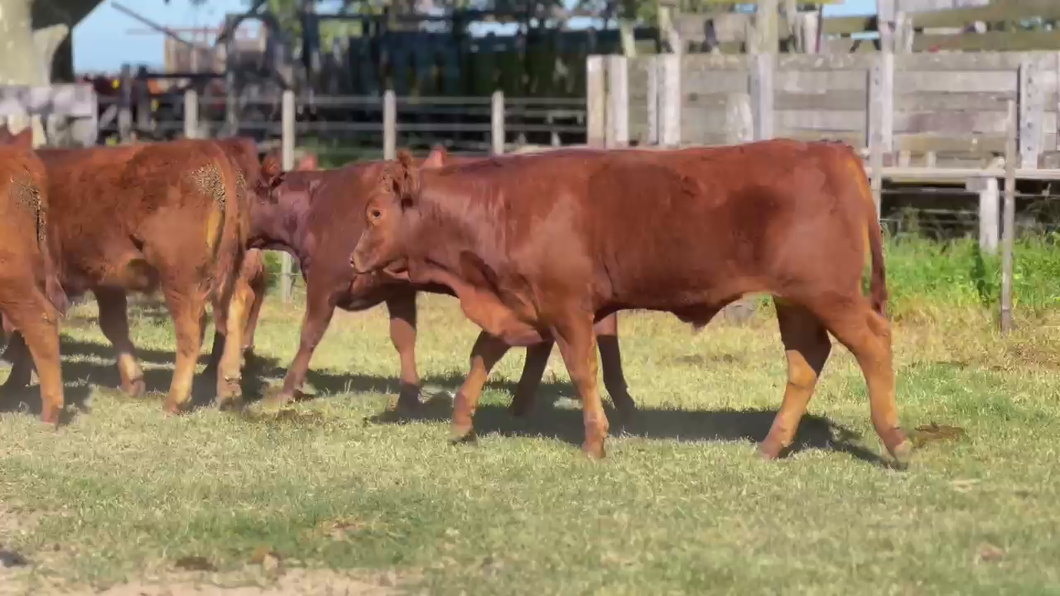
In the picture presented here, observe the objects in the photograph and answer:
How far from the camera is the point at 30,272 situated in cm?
834

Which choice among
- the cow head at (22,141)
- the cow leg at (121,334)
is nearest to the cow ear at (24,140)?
the cow head at (22,141)

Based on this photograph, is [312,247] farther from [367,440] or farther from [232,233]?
[367,440]

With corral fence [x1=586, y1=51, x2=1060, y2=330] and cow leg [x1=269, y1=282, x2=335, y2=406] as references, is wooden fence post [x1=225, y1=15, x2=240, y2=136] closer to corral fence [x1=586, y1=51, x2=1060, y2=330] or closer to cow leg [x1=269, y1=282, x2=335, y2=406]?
corral fence [x1=586, y1=51, x2=1060, y2=330]

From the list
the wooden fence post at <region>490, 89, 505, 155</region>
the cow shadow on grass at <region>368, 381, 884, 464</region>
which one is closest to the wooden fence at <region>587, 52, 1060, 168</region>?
the wooden fence post at <region>490, 89, 505, 155</region>

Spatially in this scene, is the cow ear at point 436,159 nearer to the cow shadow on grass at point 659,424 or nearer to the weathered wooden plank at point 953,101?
the cow shadow on grass at point 659,424

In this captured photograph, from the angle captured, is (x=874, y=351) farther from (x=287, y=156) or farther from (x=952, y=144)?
(x=287, y=156)

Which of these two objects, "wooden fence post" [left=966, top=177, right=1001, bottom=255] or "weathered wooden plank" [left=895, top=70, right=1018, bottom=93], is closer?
"wooden fence post" [left=966, top=177, right=1001, bottom=255]

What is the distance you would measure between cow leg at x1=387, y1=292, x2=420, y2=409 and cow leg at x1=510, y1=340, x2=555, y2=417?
26.2 inches

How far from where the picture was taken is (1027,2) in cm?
1469

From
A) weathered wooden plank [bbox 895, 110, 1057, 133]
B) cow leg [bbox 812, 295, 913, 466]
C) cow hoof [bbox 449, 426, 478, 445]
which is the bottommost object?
cow hoof [bbox 449, 426, 478, 445]

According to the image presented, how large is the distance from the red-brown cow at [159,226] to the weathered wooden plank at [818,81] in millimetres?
5968

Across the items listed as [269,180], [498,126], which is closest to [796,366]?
[269,180]

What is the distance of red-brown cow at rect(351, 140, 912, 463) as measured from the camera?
7.30m

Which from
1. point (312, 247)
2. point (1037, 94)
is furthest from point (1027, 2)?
point (312, 247)
